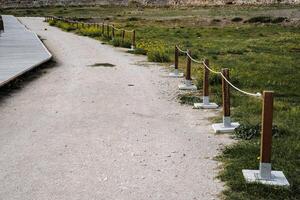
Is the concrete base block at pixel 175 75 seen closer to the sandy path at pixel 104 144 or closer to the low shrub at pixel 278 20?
the sandy path at pixel 104 144

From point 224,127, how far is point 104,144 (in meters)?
2.50

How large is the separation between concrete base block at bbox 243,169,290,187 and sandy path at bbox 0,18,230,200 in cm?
47

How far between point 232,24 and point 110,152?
1660 inches

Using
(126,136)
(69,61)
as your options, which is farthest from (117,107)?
(69,61)

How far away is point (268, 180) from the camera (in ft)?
22.4

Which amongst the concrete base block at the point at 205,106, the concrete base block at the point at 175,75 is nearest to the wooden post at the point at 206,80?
the concrete base block at the point at 205,106

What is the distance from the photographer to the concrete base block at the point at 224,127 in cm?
963

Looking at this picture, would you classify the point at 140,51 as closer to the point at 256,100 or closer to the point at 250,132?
the point at 256,100

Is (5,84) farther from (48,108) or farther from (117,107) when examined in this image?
(117,107)

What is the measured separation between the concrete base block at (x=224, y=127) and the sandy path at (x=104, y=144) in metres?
0.25

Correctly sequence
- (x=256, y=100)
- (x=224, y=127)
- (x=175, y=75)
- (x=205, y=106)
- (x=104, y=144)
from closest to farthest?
1. (x=104, y=144)
2. (x=224, y=127)
3. (x=205, y=106)
4. (x=256, y=100)
5. (x=175, y=75)

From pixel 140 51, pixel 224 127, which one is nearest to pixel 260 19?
pixel 140 51

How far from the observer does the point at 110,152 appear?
848cm

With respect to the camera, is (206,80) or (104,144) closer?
(104,144)
